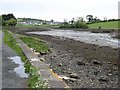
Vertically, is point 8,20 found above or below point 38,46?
below

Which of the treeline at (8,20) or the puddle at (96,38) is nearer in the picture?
the puddle at (96,38)

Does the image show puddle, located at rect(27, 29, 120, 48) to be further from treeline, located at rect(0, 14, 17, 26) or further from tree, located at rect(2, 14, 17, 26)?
tree, located at rect(2, 14, 17, 26)

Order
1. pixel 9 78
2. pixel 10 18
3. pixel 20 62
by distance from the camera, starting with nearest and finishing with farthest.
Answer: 1. pixel 9 78
2. pixel 20 62
3. pixel 10 18

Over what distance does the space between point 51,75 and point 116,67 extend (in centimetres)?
861

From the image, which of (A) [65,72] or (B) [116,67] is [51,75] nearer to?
(A) [65,72]

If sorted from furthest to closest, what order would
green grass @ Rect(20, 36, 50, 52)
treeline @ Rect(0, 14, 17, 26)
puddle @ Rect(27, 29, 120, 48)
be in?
treeline @ Rect(0, 14, 17, 26), puddle @ Rect(27, 29, 120, 48), green grass @ Rect(20, 36, 50, 52)

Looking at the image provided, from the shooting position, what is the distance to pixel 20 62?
75.8 feet

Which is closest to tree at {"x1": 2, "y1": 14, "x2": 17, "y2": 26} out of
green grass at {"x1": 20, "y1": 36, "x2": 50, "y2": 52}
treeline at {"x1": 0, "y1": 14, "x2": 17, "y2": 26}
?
treeline at {"x1": 0, "y1": 14, "x2": 17, "y2": 26}

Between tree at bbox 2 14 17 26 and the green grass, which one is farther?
tree at bbox 2 14 17 26

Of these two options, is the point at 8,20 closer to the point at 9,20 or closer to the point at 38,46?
the point at 9,20

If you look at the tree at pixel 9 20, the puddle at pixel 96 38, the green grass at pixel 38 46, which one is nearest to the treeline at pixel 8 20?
the tree at pixel 9 20

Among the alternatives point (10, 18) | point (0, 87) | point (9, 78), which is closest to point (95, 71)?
point (9, 78)

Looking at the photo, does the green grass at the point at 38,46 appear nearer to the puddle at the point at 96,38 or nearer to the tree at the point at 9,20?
the puddle at the point at 96,38

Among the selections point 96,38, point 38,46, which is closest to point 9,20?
point 96,38
